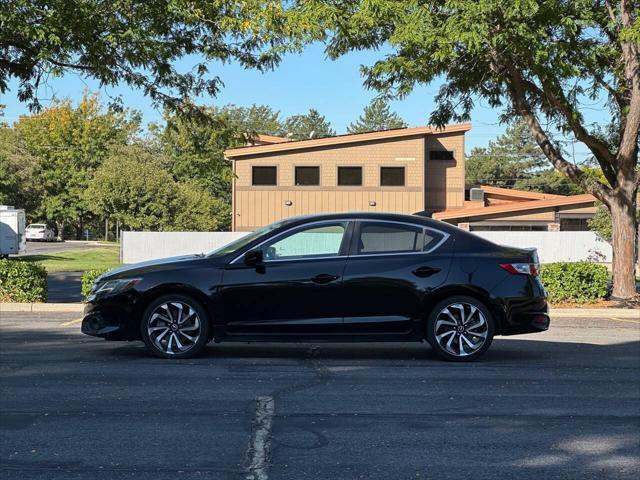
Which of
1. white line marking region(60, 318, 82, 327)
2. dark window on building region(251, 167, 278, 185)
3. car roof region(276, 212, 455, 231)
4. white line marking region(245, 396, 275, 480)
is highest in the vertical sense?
dark window on building region(251, 167, 278, 185)

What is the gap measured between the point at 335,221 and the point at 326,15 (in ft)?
25.0

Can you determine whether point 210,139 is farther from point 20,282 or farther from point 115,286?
point 115,286

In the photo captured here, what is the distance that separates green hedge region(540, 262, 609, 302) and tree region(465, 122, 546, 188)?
253 ft

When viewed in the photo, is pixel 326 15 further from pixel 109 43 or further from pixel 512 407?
pixel 512 407

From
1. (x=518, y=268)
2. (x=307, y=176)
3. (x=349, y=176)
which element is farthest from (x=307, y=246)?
(x=349, y=176)

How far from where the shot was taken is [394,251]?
853cm

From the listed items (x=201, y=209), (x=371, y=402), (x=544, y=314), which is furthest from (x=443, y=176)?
(x=371, y=402)

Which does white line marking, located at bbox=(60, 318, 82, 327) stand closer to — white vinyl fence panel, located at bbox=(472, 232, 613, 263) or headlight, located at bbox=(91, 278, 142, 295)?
headlight, located at bbox=(91, 278, 142, 295)

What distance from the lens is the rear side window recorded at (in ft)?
28.0

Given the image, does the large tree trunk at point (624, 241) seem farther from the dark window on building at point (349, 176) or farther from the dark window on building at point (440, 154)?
the dark window on building at point (440, 154)

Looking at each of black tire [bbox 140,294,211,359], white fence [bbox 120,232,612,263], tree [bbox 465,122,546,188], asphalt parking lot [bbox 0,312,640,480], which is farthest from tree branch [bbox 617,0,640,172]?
tree [bbox 465,122,546,188]

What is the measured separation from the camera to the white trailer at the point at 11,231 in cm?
3869

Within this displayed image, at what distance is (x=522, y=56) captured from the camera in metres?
14.9

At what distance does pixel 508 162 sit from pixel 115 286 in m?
89.9
